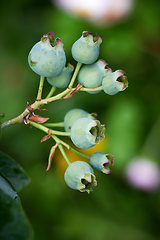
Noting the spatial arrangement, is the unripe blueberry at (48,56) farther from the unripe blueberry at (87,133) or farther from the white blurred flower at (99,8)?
the white blurred flower at (99,8)

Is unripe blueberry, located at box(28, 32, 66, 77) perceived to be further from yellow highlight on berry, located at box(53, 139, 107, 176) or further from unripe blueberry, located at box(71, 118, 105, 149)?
yellow highlight on berry, located at box(53, 139, 107, 176)

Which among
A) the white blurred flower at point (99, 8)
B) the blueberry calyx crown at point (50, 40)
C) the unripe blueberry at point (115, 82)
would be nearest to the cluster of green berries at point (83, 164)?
the unripe blueberry at point (115, 82)

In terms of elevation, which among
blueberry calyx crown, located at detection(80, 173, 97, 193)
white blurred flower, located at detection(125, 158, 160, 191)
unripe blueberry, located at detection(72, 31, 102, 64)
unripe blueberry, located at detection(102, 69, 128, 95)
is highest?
unripe blueberry, located at detection(72, 31, 102, 64)

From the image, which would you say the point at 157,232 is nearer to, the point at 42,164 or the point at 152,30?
the point at 42,164

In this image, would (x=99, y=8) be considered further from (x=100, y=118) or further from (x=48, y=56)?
(x=48, y=56)

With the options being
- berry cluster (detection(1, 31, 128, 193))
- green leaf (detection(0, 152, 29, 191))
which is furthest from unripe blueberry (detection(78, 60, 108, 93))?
green leaf (detection(0, 152, 29, 191))

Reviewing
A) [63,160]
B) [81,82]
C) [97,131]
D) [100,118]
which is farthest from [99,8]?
[97,131]
